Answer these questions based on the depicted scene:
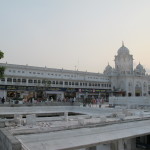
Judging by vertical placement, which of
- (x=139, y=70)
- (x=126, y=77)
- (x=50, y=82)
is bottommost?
(x=50, y=82)

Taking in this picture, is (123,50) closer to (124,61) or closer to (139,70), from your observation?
(124,61)

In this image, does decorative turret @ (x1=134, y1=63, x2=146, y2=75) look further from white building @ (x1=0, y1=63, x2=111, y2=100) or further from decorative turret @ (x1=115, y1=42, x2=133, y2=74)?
white building @ (x1=0, y1=63, x2=111, y2=100)

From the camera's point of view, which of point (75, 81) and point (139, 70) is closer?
point (75, 81)

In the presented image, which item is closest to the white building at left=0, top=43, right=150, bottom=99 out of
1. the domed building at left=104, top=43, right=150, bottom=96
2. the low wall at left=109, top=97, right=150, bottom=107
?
the domed building at left=104, top=43, right=150, bottom=96

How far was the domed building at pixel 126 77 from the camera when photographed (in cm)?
7256

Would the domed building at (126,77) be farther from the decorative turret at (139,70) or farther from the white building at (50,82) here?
the white building at (50,82)

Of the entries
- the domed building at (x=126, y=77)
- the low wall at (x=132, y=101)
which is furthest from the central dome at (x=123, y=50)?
the low wall at (x=132, y=101)

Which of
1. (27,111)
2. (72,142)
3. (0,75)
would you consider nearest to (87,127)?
(72,142)

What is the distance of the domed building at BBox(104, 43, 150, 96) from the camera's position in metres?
72.6

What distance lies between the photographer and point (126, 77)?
7338 cm

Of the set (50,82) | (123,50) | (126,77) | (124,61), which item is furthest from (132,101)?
(123,50)

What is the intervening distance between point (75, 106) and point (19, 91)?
20.2 meters

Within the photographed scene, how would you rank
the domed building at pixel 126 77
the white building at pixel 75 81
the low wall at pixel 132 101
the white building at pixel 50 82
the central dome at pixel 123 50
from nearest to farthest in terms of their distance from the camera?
the low wall at pixel 132 101, the white building at pixel 50 82, the white building at pixel 75 81, the domed building at pixel 126 77, the central dome at pixel 123 50

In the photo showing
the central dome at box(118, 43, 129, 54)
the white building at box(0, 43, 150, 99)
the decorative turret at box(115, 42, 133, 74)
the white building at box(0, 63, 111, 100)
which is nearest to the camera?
the white building at box(0, 63, 111, 100)
